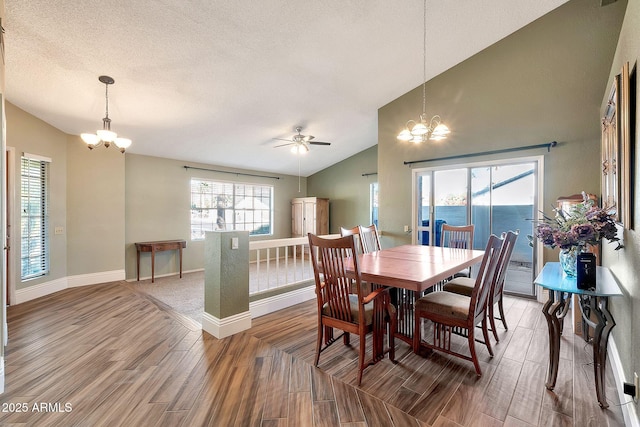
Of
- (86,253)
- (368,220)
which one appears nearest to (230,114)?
(86,253)

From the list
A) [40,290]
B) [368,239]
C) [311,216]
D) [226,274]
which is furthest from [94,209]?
[368,239]

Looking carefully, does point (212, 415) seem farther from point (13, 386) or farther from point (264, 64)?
point (264, 64)

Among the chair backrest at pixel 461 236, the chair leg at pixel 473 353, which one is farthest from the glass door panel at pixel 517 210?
the chair leg at pixel 473 353

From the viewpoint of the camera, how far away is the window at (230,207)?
641 centimetres

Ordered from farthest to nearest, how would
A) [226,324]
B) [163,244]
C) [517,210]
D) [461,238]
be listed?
[163,244] < [517,210] < [461,238] < [226,324]

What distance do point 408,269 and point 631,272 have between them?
130 cm

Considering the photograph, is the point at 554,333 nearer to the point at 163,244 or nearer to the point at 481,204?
the point at 481,204

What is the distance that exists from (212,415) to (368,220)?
5.85 meters

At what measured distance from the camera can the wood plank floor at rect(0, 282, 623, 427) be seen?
5.62 ft

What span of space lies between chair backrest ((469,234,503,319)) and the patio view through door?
82.8 inches

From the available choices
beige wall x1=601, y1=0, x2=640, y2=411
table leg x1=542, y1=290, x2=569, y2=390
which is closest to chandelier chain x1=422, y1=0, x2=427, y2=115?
beige wall x1=601, y1=0, x2=640, y2=411

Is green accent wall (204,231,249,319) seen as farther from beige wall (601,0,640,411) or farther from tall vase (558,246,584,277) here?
beige wall (601,0,640,411)

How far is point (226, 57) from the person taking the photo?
322 cm

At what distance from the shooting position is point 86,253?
15.7 feet
